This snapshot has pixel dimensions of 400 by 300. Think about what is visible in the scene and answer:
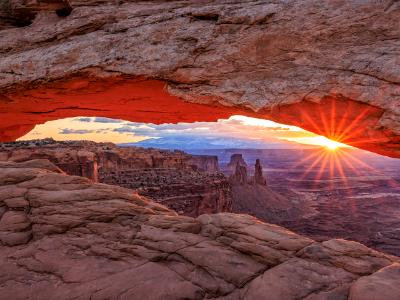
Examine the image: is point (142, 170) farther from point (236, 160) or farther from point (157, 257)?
point (236, 160)

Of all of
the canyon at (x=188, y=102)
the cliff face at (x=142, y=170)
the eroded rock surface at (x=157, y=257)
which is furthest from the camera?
the cliff face at (x=142, y=170)

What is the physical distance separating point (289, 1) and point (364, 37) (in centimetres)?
167

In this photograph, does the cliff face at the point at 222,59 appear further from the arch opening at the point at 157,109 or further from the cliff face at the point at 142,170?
the cliff face at the point at 142,170

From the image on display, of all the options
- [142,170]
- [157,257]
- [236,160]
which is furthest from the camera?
[236,160]

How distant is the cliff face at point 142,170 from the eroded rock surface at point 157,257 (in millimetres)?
14521

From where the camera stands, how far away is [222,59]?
6.98 metres

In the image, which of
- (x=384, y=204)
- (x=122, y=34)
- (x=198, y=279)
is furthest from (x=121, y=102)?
(x=384, y=204)

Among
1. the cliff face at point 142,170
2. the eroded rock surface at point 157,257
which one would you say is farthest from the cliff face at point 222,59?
the cliff face at point 142,170

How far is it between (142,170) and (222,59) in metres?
37.6

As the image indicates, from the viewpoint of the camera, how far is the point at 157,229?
20.3ft

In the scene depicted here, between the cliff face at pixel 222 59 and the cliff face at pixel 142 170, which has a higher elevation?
the cliff face at pixel 222 59

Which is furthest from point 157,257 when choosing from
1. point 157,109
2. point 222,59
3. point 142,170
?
point 142,170

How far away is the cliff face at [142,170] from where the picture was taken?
23.0 metres

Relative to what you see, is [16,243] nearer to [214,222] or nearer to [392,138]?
[214,222]
